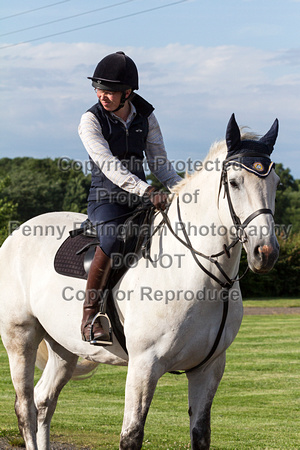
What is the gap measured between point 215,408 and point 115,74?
6.00m

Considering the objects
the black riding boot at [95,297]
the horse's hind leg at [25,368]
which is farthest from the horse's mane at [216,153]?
the horse's hind leg at [25,368]

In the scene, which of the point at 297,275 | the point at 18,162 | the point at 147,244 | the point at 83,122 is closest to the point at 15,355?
the point at 147,244

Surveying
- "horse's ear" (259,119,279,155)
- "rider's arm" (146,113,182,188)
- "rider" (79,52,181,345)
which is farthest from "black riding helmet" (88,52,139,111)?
"horse's ear" (259,119,279,155)

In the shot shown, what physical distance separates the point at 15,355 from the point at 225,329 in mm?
2143

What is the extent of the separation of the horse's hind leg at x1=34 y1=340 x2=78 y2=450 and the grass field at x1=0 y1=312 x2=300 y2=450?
1.04 meters

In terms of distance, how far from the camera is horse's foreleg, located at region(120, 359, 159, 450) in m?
4.02

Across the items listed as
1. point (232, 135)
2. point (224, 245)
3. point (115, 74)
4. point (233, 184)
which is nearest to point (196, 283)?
point (224, 245)

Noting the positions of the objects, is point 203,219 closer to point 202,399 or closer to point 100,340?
point 100,340

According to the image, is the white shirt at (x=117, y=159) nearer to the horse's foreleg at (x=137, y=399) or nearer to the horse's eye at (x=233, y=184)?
the horse's eye at (x=233, y=184)

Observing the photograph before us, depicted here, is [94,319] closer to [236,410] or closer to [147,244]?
[147,244]

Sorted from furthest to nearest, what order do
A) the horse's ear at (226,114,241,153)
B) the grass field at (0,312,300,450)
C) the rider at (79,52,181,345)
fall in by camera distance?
1. the grass field at (0,312,300,450)
2. the rider at (79,52,181,345)
3. the horse's ear at (226,114,241,153)

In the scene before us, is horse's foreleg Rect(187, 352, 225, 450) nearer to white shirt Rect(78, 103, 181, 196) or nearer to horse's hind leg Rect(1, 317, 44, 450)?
white shirt Rect(78, 103, 181, 196)

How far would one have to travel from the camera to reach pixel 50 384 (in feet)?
18.1

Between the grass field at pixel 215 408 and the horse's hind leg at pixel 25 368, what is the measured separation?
4.08 ft
